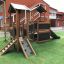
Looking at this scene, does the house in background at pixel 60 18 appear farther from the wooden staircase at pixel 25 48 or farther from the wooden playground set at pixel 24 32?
the wooden staircase at pixel 25 48

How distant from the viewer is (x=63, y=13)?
180ft

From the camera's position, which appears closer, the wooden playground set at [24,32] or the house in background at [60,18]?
the wooden playground set at [24,32]

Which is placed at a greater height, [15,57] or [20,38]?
[20,38]

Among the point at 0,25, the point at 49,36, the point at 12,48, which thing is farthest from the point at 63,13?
the point at 12,48

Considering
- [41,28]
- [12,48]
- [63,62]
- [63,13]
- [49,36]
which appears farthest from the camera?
[63,13]

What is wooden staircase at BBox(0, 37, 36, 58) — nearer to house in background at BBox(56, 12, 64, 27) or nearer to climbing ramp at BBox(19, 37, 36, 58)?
climbing ramp at BBox(19, 37, 36, 58)

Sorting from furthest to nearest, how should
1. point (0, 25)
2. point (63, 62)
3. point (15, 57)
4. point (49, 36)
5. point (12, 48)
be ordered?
point (0, 25)
point (49, 36)
point (12, 48)
point (15, 57)
point (63, 62)

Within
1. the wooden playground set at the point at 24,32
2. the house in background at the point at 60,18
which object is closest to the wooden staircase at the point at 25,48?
the wooden playground set at the point at 24,32

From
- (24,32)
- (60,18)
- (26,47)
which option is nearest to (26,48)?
(26,47)

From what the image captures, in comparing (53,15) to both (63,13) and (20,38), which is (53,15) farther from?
(20,38)

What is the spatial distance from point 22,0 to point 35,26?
52.0 feet

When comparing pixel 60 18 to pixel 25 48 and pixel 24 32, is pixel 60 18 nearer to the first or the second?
pixel 24 32

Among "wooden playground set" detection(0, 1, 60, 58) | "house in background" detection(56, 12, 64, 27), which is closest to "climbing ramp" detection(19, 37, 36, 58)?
"wooden playground set" detection(0, 1, 60, 58)

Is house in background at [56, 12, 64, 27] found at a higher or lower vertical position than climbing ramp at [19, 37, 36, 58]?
higher
